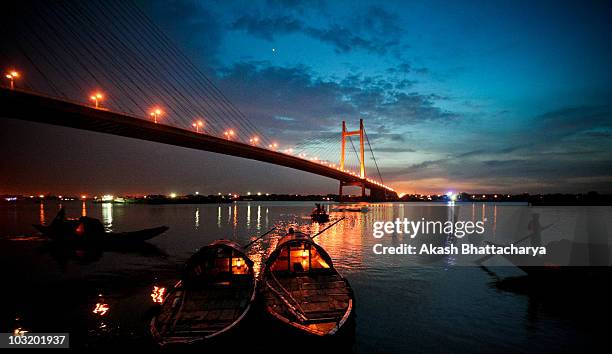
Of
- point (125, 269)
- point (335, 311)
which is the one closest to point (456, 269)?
point (335, 311)

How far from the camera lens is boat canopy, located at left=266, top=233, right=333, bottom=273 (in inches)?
400

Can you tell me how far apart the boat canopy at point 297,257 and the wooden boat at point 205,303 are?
1352 millimetres

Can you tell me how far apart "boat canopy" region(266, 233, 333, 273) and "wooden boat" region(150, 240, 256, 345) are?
1.35m

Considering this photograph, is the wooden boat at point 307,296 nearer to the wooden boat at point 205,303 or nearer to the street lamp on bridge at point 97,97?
the wooden boat at point 205,303

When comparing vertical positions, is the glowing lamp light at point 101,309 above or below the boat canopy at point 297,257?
below

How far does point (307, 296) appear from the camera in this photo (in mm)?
8117

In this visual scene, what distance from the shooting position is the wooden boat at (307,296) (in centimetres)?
655

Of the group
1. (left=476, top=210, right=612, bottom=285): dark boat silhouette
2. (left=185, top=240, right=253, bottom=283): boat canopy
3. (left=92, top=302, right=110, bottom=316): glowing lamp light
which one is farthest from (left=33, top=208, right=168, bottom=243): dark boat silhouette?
(left=476, top=210, right=612, bottom=285): dark boat silhouette

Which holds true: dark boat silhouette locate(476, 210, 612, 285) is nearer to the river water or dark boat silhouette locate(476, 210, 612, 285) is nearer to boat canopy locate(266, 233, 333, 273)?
the river water

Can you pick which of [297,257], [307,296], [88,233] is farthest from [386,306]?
[88,233]

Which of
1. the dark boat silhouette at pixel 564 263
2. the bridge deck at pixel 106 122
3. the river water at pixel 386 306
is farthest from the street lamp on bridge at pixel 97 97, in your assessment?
the dark boat silhouette at pixel 564 263

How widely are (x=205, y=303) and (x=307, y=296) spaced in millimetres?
2567

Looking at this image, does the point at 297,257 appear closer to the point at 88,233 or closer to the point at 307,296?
the point at 307,296

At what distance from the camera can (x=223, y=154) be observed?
42875 millimetres
